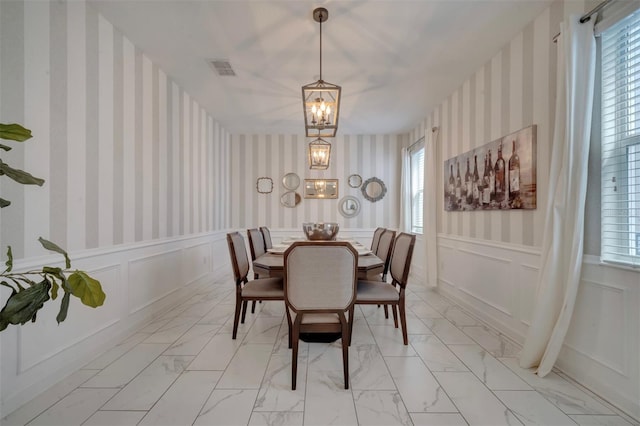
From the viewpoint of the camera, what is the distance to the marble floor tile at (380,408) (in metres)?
1.49

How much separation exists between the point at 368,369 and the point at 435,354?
612 mm

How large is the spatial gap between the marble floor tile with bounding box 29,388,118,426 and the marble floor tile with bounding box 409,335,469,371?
2153mm

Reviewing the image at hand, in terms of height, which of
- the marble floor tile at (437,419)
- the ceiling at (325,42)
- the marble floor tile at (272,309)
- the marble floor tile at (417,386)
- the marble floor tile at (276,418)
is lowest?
the marble floor tile at (272,309)

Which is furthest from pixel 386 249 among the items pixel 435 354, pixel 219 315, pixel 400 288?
pixel 219 315

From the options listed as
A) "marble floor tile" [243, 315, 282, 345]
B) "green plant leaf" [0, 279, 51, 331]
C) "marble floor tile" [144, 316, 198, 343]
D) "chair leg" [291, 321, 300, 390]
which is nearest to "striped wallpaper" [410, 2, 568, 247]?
"chair leg" [291, 321, 300, 390]

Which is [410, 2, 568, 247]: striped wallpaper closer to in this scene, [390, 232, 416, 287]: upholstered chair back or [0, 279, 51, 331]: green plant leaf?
[390, 232, 416, 287]: upholstered chair back

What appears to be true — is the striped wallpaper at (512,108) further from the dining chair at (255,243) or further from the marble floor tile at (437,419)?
the dining chair at (255,243)

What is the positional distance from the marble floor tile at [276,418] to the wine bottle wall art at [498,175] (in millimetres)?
2361

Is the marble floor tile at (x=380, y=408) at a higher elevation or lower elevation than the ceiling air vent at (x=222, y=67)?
lower

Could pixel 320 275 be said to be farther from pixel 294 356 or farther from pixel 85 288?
pixel 85 288

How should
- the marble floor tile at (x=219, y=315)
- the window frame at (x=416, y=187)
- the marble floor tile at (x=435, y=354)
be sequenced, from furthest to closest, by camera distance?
the window frame at (x=416, y=187)
the marble floor tile at (x=219, y=315)
the marble floor tile at (x=435, y=354)

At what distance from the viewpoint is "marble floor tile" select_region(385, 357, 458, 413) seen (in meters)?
1.61

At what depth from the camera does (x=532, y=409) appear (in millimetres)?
1587

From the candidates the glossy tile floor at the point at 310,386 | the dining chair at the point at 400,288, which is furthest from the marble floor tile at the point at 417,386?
the dining chair at the point at 400,288
